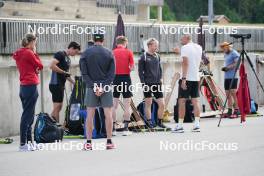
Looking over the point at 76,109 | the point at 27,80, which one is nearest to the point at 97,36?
the point at 27,80

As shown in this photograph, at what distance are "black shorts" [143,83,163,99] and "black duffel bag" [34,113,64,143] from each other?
109 inches

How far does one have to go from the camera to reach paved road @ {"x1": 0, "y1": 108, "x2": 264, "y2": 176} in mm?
11969

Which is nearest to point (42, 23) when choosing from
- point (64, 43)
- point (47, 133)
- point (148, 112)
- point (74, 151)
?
point (64, 43)

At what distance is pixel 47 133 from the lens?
1579 centimetres

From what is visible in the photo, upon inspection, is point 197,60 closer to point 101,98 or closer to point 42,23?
point 101,98

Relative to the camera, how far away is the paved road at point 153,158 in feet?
39.3

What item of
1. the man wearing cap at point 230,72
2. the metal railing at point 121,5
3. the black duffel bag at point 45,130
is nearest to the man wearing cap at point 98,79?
the black duffel bag at point 45,130

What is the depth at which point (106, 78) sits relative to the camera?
14.7m

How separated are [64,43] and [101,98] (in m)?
8.37

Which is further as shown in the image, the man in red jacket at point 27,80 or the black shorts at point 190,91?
the black shorts at point 190,91

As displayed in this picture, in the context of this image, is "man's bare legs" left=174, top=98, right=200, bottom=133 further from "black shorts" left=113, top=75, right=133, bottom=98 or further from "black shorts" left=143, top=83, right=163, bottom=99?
"black shorts" left=113, top=75, right=133, bottom=98

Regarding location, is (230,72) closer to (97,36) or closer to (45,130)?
(45,130)

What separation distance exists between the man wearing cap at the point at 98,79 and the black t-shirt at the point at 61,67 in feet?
8.53

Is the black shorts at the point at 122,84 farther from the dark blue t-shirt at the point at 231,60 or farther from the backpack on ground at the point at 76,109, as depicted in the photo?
the dark blue t-shirt at the point at 231,60
